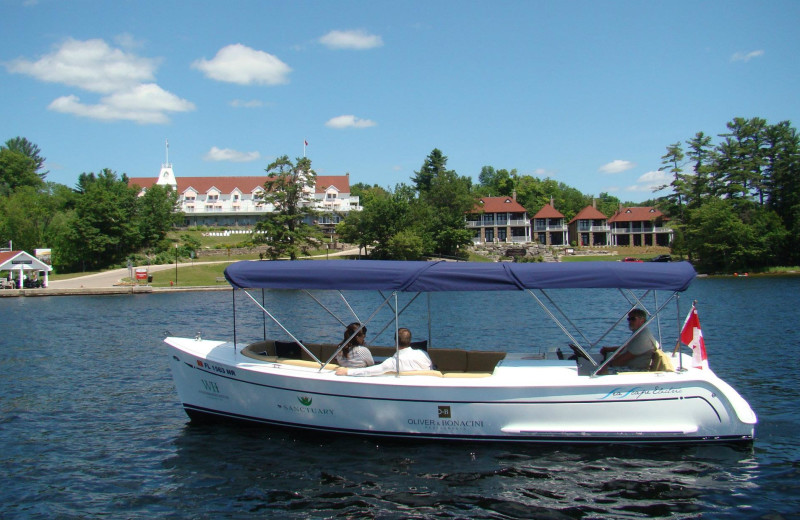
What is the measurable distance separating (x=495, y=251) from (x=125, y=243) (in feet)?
160

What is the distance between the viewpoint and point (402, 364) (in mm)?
10305

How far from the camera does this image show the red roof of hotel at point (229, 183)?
104 meters

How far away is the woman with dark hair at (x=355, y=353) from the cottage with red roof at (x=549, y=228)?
91615 mm

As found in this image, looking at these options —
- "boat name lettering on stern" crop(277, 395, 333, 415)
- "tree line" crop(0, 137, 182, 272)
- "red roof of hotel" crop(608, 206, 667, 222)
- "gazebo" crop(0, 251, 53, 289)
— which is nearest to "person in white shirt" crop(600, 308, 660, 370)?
"boat name lettering on stern" crop(277, 395, 333, 415)

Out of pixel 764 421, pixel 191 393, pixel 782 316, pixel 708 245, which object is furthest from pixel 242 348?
pixel 708 245

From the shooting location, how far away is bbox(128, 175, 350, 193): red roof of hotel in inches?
4107

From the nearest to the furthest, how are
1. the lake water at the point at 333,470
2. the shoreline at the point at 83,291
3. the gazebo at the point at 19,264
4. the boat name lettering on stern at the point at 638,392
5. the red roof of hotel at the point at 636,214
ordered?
the lake water at the point at 333,470, the boat name lettering on stern at the point at 638,392, the shoreline at the point at 83,291, the gazebo at the point at 19,264, the red roof of hotel at the point at 636,214

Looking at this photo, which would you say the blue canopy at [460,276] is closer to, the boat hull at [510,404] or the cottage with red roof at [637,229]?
the boat hull at [510,404]

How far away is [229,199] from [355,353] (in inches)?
3855

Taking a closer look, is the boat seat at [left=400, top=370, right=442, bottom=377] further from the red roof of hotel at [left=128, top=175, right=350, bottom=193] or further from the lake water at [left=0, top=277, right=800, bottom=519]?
the red roof of hotel at [left=128, top=175, right=350, bottom=193]

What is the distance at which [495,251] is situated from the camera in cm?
8531

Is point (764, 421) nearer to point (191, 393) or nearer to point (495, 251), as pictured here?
point (191, 393)

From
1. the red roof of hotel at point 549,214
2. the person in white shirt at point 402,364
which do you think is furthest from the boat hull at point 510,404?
the red roof of hotel at point 549,214

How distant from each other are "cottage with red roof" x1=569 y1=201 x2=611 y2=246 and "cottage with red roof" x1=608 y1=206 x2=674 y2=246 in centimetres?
175
